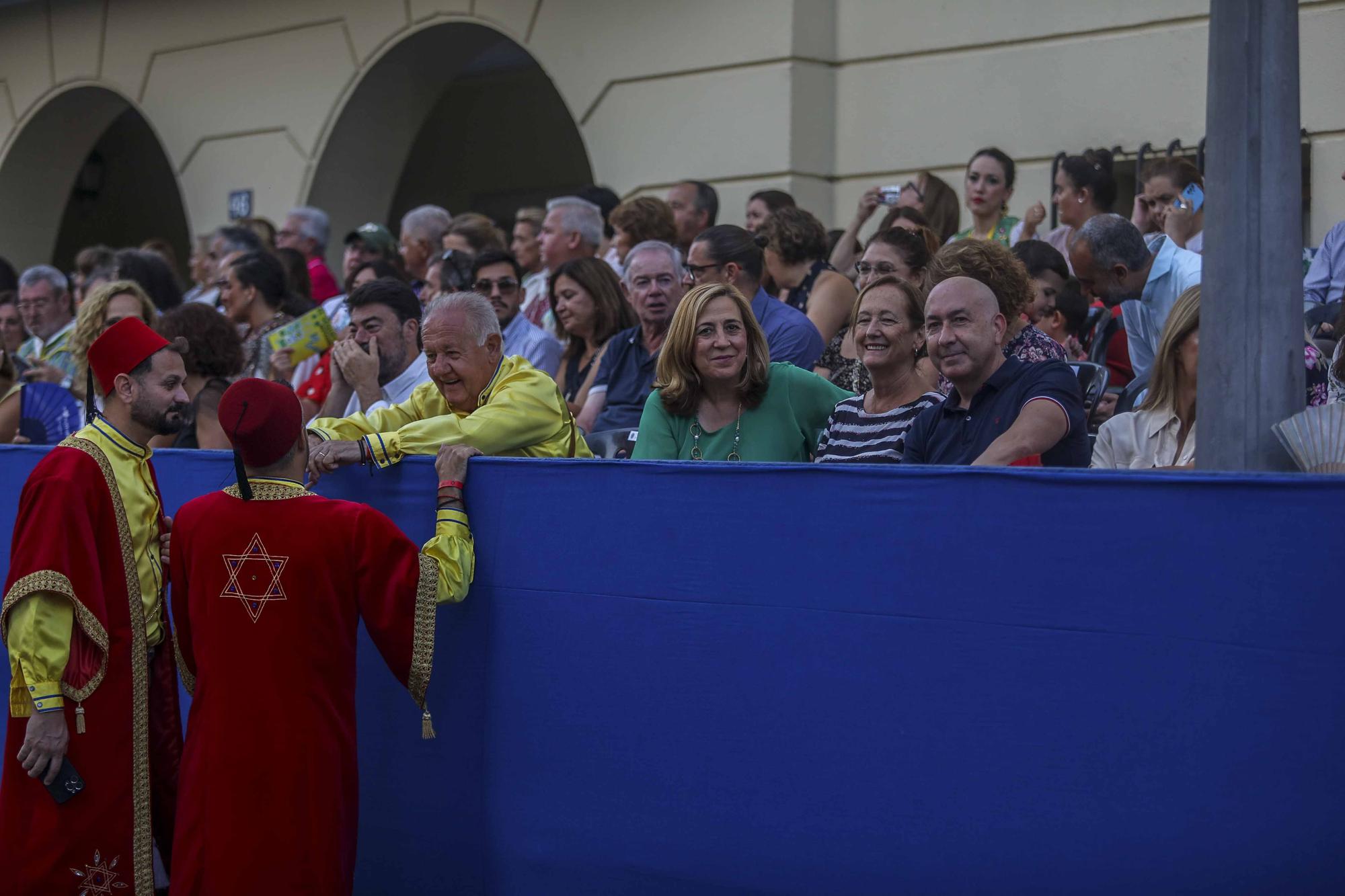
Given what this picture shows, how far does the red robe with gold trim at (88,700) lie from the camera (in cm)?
484

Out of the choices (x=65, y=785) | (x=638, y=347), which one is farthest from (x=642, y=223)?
(x=65, y=785)

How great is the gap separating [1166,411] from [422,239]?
18.8 ft

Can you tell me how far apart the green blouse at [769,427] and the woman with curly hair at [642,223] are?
283 cm

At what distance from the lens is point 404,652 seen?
184 inches

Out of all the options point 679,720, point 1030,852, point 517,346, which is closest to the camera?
point 1030,852

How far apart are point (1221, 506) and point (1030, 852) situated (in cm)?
93

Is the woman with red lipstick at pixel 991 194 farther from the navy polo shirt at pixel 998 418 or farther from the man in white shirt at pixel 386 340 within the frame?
the navy polo shirt at pixel 998 418

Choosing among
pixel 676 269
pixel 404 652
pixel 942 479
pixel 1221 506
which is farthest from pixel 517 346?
pixel 1221 506

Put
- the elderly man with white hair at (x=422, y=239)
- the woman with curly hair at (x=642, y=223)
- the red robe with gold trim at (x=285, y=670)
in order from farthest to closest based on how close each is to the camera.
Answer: the elderly man with white hair at (x=422, y=239)
the woman with curly hair at (x=642, y=223)
the red robe with gold trim at (x=285, y=670)

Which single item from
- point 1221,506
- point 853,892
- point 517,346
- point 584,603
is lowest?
point 853,892

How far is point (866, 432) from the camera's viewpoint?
539 centimetres

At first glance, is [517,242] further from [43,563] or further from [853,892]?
[853,892]

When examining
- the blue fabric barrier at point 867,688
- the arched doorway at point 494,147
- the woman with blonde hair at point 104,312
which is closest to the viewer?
the blue fabric barrier at point 867,688

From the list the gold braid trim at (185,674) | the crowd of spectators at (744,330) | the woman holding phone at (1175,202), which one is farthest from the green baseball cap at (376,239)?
the gold braid trim at (185,674)
